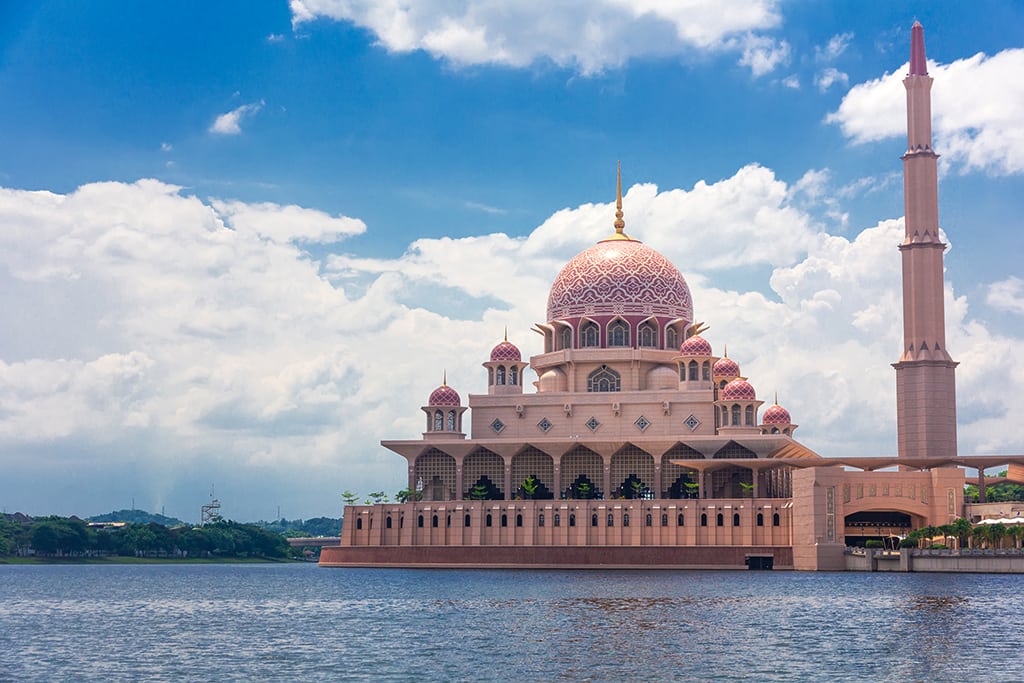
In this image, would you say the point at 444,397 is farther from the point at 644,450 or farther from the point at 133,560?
the point at 133,560

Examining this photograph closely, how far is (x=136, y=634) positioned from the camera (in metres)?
57.2

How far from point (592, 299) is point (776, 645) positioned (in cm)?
6819

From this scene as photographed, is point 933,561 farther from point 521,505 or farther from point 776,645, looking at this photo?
point 776,645

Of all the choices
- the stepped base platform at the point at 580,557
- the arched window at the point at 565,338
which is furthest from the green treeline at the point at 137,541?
the arched window at the point at 565,338

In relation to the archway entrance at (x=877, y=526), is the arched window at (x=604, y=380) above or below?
above

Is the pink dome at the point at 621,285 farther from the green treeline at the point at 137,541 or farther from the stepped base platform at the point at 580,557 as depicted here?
the green treeline at the point at 137,541

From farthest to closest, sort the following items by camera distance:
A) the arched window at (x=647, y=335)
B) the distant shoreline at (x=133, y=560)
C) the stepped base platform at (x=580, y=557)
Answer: the distant shoreline at (x=133, y=560) → the arched window at (x=647, y=335) → the stepped base platform at (x=580, y=557)

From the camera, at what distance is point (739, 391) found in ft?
354

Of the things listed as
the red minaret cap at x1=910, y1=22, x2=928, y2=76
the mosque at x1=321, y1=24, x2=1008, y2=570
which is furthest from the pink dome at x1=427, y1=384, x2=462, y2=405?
the red minaret cap at x1=910, y1=22, x2=928, y2=76

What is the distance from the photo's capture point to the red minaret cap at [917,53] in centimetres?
11306

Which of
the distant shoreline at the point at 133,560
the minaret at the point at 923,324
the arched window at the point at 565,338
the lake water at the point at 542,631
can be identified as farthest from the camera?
the distant shoreline at the point at 133,560

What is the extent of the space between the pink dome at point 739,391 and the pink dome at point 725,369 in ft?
12.6

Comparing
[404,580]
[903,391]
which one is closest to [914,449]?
[903,391]

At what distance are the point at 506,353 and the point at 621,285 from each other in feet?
34.1
